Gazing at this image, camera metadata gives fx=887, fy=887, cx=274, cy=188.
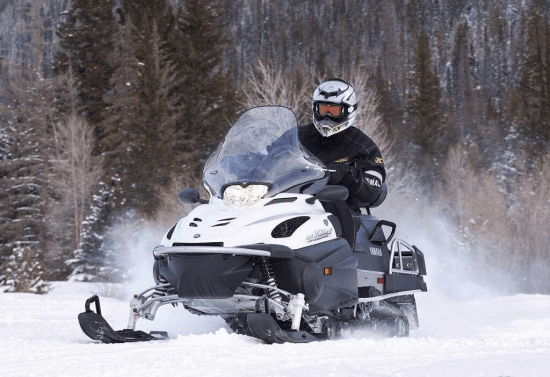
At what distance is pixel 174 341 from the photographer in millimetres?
5145

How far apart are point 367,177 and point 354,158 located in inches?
11.1

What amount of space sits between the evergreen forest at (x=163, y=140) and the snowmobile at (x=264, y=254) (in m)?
11.1

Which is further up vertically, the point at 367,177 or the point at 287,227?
the point at 367,177

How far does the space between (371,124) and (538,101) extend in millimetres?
44506

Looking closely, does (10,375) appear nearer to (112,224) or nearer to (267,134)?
(267,134)

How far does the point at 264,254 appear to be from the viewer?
527 cm

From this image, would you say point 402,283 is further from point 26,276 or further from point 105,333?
point 26,276

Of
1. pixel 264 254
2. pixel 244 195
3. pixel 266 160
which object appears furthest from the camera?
pixel 266 160

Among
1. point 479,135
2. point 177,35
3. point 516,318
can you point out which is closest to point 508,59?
point 479,135

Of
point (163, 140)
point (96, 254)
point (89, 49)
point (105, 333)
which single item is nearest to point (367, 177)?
point (105, 333)

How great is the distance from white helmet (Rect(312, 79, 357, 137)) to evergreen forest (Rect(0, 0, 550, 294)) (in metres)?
10.4

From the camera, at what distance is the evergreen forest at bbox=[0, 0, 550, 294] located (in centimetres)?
2377

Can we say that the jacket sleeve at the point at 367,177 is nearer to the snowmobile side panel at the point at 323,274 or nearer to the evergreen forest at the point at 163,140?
the snowmobile side panel at the point at 323,274

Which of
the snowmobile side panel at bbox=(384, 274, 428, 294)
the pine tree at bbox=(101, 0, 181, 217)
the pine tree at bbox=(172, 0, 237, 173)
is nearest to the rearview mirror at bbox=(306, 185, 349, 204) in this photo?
the snowmobile side panel at bbox=(384, 274, 428, 294)
